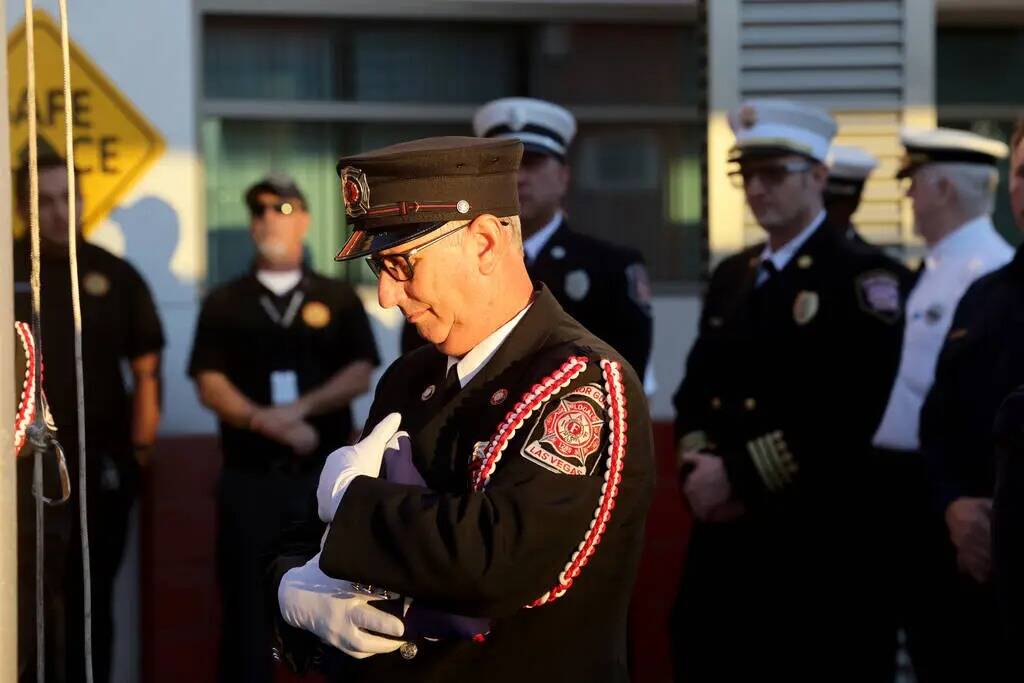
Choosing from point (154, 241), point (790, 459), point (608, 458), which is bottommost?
point (790, 459)

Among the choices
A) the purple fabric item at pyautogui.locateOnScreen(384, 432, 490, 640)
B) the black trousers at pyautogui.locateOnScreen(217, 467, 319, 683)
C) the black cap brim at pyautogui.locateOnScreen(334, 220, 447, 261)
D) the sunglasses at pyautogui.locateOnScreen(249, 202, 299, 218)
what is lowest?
the black trousers at pyautogui.locateOnScreen(217, 467, 319, 683)

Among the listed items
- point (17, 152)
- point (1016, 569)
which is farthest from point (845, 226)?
point (1016, 569)

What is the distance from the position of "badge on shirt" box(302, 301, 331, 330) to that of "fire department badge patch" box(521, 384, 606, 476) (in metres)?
3.62

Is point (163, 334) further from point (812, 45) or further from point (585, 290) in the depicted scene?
point (812, 45)

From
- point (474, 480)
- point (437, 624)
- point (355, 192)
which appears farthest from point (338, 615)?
point (355, 192)

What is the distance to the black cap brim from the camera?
2.74 m

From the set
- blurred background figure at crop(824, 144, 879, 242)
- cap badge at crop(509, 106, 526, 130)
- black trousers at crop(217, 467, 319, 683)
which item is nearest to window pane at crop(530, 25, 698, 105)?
blurred background figure at crop(824, 144, 879, 242)

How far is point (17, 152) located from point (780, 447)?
2.99 m

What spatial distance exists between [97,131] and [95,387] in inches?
42.2

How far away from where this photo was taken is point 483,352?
9.32ft

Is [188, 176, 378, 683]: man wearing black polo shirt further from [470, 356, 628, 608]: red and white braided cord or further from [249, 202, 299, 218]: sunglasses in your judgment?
[470, 356, 628, 608]: red and white braided cord

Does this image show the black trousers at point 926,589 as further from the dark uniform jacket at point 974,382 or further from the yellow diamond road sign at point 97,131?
the yellow diamond road sign at point 97,131

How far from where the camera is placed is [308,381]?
616 centimetres

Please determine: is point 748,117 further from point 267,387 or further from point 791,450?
point 267,387
